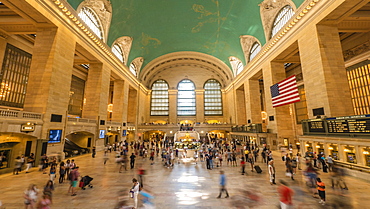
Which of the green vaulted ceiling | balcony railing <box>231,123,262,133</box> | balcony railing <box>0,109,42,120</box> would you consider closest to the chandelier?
balcony railing <box>0,109,42,120</box>

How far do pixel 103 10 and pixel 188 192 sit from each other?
18.6 meters

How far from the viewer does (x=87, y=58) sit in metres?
17.0

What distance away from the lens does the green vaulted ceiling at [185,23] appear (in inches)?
704

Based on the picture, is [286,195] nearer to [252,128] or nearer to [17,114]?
[17,114]

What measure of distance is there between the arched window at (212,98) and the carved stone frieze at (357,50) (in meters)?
23.6

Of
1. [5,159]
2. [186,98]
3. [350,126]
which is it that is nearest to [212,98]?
[186,98]

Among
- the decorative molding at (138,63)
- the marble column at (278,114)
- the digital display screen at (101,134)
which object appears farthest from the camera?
the decorative molding at (138,63)

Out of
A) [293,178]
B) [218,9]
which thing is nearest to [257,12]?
[218,9]

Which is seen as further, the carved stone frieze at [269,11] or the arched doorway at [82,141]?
the carved stone frieze at [269,11]

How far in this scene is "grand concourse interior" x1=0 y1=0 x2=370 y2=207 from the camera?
9.88m

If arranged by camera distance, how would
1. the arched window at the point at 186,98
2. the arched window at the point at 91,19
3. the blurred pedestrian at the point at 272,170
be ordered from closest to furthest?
the blurred pedestrian at the point at 272,170
the arched window at the point at 91,19
the arched window at the point at 186,98

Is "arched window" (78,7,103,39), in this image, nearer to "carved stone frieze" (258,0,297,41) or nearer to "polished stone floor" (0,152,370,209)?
"polished stone floor" (0,152,370,209)

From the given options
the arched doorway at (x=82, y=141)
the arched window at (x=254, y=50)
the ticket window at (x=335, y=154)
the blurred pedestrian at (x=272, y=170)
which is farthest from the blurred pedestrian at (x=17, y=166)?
the arched window at (x=254, y=50)

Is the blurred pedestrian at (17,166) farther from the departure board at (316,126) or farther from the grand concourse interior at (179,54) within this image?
the departure board at (316,126)
